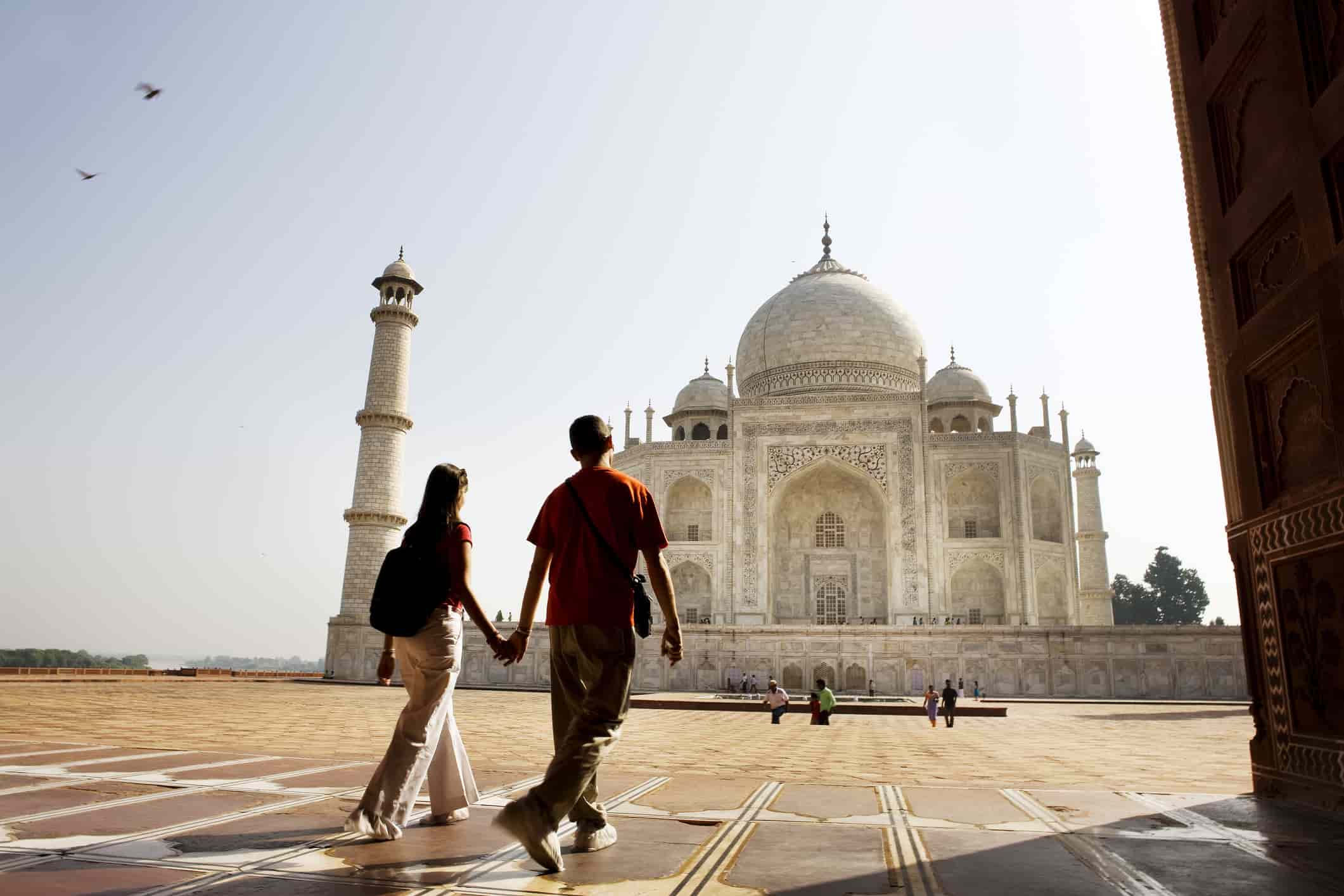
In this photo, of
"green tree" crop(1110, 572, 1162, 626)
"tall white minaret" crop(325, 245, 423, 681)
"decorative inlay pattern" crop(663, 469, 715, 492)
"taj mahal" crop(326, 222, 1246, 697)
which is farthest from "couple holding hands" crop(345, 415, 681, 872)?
"green tree" crop(1110, 572, 1162, 626)

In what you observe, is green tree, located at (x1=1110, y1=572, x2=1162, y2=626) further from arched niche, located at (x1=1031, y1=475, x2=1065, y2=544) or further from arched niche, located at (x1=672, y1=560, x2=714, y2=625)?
arched niche, located at (x1=672, y1=560, x2=714, y2=625)

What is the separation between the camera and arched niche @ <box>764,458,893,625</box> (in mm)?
28547

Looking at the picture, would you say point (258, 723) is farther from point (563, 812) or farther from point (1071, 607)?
point (1071, 607)

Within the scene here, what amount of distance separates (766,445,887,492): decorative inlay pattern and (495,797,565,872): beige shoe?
85.7ft

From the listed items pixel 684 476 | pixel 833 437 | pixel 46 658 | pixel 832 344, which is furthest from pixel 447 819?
pixel 46 658

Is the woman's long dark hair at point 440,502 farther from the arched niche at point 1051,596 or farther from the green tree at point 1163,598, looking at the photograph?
the green tree at point 1163,598

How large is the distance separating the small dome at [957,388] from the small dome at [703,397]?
7.45 meters

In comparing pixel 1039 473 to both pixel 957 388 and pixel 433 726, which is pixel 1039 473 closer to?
pixel 957 388

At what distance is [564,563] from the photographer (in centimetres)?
310

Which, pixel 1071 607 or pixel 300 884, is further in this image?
pixel 1071 607

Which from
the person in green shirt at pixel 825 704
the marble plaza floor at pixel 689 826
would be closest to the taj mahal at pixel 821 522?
the person in green shirt at pixel 825 704

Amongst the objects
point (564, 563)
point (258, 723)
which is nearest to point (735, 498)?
point (258, 723)

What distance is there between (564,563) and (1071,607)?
2846 cm

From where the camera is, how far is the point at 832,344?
33.4 meters
